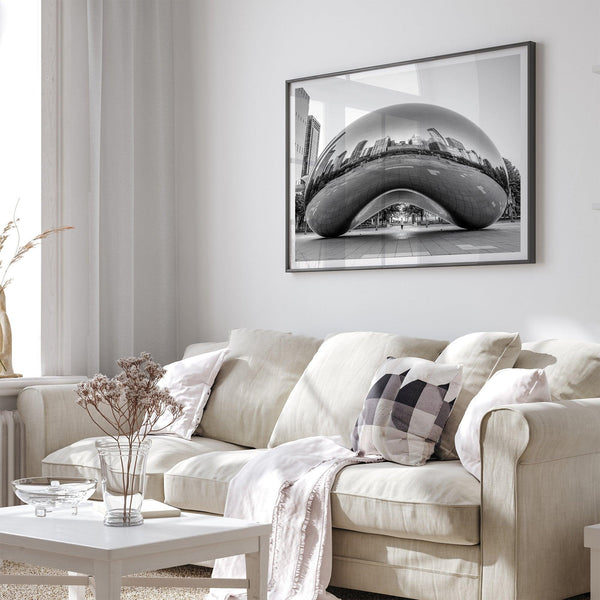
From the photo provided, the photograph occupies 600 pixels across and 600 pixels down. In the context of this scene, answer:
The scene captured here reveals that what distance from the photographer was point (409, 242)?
439 cm

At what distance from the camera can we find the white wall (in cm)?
395

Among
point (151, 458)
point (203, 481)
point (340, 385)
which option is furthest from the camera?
point (340, 385)

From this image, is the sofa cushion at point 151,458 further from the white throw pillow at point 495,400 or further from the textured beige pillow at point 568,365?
the textured beige pillow at point 568,365

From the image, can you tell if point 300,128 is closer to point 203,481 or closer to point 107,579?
point 203,481

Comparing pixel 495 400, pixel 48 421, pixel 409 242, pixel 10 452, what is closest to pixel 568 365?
pixel 495 400

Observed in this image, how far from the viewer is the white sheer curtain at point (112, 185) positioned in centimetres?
482

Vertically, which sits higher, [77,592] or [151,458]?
[151,458]

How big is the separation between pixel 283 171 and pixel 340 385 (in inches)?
51.9

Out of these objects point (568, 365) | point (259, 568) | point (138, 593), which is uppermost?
point (568, 365)

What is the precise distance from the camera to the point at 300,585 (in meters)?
3.20

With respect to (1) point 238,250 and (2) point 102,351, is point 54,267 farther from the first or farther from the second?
(1) point 238,250

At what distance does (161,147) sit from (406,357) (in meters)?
2.05

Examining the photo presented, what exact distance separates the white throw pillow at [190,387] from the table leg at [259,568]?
5.13ft

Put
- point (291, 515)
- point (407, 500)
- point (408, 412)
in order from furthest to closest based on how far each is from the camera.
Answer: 1. point (408, 412)
2. point (291, 515)
3. point (407, 500)
